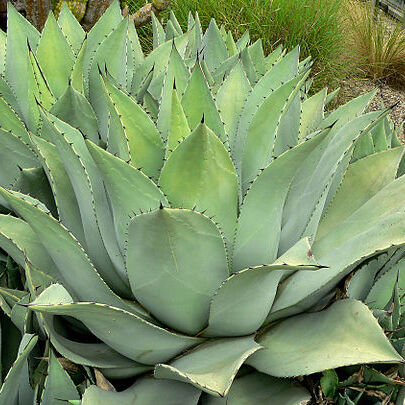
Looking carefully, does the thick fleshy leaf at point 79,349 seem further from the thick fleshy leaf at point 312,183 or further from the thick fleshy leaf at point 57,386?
the thick fleshy leaf at point 312,183

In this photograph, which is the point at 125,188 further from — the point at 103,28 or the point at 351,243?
the point at 103,28

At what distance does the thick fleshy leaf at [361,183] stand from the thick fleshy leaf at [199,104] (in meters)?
0.35

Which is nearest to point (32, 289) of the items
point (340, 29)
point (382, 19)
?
point (340, 29)

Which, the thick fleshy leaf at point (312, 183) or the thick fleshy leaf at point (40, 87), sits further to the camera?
the thick fleshy leaf at point (40, 87)

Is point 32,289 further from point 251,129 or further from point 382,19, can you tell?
point 382,19

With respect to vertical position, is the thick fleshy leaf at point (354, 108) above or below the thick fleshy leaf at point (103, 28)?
above

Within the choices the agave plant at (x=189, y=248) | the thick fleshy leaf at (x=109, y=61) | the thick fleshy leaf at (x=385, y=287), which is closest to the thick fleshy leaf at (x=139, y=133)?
the agave plant at (x=189, y=248)

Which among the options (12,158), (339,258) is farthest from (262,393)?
(12,158)

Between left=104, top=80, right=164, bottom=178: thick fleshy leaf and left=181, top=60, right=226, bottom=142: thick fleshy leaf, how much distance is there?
79mm

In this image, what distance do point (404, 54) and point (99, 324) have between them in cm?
552

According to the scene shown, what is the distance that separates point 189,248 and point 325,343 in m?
0.29

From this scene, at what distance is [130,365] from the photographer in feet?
3.28

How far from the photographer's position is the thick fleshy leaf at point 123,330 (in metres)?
0.83

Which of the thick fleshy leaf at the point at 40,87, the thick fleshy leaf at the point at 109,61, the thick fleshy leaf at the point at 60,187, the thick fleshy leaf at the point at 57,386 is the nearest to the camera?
the thick fleshy leaf at the point at 57,386
